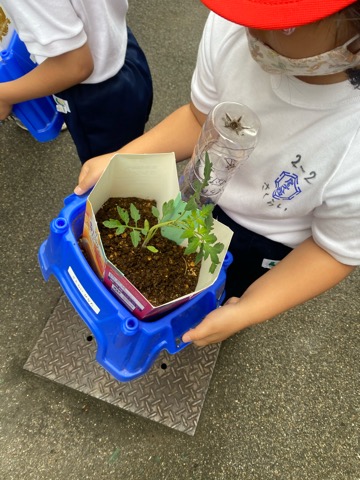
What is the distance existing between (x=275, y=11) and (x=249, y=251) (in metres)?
0.58

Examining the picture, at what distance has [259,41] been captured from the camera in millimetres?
533

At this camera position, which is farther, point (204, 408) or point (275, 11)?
point (204, 408)

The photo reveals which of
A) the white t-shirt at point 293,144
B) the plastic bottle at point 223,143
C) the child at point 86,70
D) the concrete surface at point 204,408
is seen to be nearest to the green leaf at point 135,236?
the plastic bottle at point 223,143

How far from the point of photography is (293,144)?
0.67m

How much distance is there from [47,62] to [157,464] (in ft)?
3.35

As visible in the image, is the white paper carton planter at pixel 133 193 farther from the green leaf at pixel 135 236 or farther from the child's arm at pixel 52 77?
the child's arm at pixel 52 77

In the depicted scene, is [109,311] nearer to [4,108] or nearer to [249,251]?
[249,251]

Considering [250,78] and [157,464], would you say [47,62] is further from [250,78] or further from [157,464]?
[157,464]

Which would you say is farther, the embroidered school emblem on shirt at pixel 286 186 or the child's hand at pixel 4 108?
the child's hand at pixel 4 108

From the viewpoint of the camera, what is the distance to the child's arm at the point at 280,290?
0.73 m

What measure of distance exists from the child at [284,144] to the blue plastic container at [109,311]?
0.04 meters

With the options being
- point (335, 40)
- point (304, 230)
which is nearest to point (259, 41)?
point (335, 40)

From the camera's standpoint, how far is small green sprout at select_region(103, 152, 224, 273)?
0.60 m

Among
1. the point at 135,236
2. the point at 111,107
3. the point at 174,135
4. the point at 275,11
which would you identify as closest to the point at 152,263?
the point at 135,236
